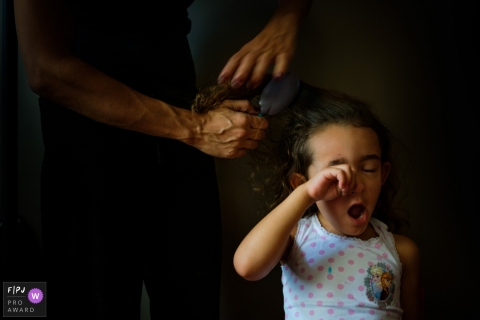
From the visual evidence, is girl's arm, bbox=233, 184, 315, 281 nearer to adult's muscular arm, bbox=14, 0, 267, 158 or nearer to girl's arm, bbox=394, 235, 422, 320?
adult's muscular arm, bbox=14, 0, 267, 158

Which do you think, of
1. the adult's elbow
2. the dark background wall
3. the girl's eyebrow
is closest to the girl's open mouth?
the girl's eyebrow

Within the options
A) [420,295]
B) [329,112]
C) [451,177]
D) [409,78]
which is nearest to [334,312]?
[420,295]

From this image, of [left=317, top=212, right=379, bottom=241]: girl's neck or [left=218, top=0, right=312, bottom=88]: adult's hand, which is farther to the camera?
[left=317, top=212, right=379, bottom=241]: girl's neck

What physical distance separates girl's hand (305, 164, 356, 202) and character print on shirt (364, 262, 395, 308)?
193 millimetres

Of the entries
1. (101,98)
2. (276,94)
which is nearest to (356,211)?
(276,94)

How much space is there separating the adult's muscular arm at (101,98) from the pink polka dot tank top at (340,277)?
27cm

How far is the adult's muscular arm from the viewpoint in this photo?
800mm

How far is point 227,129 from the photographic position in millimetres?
932

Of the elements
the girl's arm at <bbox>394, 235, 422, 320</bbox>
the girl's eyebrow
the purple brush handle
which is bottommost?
the girl's arm at <bbox>394, 235, 422, 320</bbox>

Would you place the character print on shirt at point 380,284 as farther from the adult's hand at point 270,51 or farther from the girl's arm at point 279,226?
the adult's hand at point 270,51

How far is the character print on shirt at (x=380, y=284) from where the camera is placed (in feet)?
3.18

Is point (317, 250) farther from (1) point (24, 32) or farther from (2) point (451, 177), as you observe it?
(1) point (24, 32)

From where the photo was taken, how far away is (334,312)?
0.96 m

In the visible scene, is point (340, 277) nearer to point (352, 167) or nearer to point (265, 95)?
point (352, 167)
